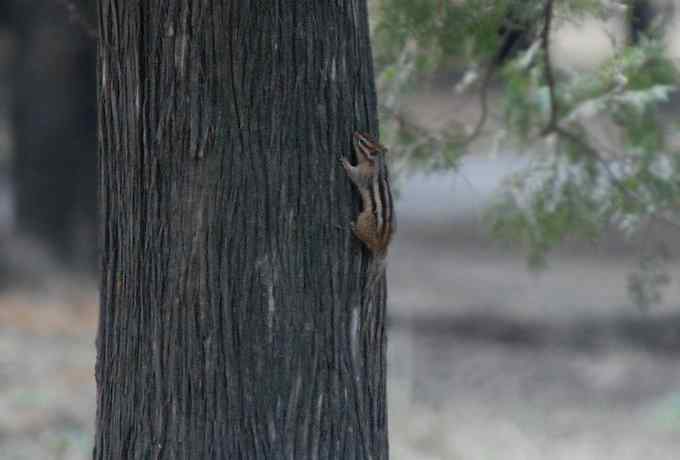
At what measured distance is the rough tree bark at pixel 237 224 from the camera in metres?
3.42

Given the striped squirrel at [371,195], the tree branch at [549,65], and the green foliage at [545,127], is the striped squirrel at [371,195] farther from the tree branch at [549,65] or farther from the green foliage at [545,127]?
the green foliage at [545,127]

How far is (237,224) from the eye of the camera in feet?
11.3

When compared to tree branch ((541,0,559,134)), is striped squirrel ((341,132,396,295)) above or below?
below

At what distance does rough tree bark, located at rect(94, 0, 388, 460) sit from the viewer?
3.42m

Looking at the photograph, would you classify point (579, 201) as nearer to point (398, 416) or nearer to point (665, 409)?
point (398, 416)

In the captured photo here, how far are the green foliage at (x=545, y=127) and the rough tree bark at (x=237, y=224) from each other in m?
1.50

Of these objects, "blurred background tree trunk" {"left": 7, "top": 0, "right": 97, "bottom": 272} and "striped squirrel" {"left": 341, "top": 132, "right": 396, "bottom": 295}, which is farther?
"blurred background tree trunk" {"left": 7, "top": 0, "right": 97, "bottom": 272}

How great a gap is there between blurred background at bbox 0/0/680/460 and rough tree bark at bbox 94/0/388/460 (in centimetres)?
132

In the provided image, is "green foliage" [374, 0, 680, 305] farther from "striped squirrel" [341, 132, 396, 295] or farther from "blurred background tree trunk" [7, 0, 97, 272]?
"blurred background tree trunk" [7, 0, 97, 272]

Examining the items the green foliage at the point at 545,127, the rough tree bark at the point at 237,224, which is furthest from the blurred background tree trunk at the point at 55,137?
the rough tree bark at the point at 237,224

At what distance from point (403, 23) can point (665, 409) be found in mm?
5161

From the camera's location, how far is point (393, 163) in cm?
554

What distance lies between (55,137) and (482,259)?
641 cm

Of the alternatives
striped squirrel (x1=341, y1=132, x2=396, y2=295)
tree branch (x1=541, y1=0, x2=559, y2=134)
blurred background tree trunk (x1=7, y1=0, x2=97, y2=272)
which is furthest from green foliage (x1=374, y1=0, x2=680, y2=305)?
blurred background tree trunk (x1=7, y1=0, x2=97, y2=272)
